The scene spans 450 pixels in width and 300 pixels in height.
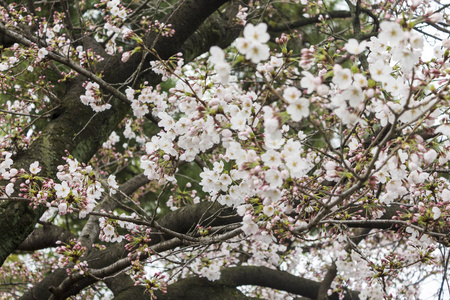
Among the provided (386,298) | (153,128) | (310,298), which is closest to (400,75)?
(386,298)

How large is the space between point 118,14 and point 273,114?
84.1 inches

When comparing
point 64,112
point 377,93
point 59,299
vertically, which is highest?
point 64,112

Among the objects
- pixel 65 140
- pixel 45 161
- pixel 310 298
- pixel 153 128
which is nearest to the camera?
pixel 45 161

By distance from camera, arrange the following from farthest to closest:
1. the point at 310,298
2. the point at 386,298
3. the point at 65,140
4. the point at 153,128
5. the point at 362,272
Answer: the point at 153,128
the point at 310,298
the point at 362,272
the point at 65,140
the point at 386,298

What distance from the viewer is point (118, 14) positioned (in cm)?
295

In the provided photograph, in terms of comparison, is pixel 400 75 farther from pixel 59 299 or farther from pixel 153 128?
pixel 153 128

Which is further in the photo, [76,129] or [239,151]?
[76,129]

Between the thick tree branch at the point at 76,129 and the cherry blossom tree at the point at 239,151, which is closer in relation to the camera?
the cherry blossom tree at the point at 239,151

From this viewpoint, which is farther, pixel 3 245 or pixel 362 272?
pixel 362 272

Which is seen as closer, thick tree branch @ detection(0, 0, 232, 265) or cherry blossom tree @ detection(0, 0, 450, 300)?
cherry blossom tree @ detection(0, 0, 450, 300)

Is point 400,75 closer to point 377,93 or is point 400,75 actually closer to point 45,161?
point 377,93

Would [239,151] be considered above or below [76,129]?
below

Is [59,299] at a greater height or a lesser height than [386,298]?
lesser

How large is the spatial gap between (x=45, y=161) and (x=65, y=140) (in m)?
0.23
